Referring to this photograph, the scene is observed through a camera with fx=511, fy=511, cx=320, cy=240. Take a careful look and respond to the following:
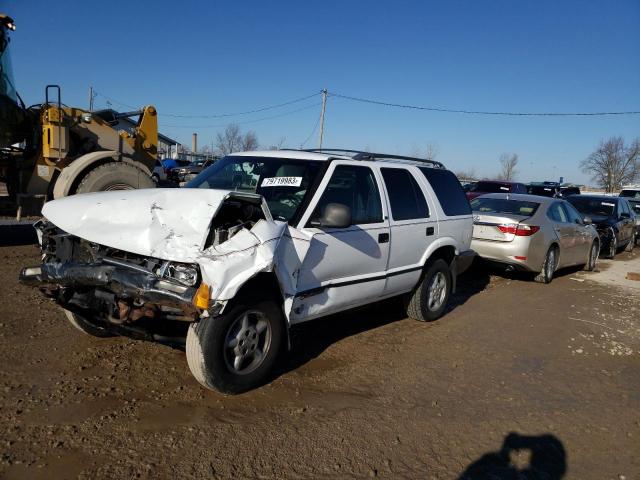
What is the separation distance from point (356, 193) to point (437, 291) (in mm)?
2080

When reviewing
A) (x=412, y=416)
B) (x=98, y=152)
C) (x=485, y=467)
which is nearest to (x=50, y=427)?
(x=412, y=416)

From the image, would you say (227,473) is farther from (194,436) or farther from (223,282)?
(223,282)

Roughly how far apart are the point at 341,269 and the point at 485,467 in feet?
6.39

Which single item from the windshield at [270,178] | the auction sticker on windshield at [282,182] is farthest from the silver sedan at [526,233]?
the auction sticker on windshield at [282,182]

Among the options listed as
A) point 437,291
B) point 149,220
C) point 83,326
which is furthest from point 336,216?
point 437,291

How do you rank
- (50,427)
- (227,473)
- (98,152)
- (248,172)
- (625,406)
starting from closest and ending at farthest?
(227,473) < (50,427) < (625,406) < (248,172) < (98,152)

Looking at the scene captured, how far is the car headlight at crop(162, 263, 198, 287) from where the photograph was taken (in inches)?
133

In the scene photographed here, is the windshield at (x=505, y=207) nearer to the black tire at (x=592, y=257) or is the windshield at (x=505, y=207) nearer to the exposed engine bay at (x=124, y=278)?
the black tire at (x=592, y=257)

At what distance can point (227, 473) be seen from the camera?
2912 millimetres

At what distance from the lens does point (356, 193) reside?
489 cm

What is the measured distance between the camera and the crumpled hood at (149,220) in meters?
3.42

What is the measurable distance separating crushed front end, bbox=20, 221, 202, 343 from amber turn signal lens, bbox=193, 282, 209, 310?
25mm

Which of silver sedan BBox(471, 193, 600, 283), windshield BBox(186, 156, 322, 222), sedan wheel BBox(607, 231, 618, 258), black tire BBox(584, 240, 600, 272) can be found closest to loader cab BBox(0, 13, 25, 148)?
windshield BBox(186, 156, 322, 222)

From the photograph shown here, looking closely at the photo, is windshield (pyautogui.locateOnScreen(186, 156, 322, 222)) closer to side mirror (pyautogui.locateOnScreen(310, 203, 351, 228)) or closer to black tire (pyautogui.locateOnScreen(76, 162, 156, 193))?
side mirror (pyautogui.locateOnScreen(310, 203, 351, 228))
